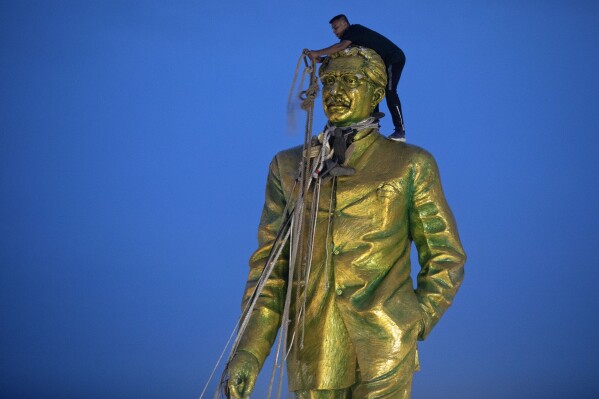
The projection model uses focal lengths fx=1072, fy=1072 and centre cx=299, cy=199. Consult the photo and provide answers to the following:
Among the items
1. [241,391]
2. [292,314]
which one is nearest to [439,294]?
[292,314]

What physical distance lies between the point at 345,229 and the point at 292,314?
34cm

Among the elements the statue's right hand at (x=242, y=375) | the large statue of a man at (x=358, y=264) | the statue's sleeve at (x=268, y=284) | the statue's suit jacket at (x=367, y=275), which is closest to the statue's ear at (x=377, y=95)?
the large statue of a man at (x=358, y=264)

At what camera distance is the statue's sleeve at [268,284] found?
358 cm

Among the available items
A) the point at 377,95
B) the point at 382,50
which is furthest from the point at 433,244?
the point at 382,50

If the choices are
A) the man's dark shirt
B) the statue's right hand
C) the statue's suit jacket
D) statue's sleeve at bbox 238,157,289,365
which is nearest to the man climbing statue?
the man's dark shirt

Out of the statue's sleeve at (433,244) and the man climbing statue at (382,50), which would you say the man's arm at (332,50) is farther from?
the statue's sleeve at (433,244)

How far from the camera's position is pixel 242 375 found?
3473 mm

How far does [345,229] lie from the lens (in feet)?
11.6

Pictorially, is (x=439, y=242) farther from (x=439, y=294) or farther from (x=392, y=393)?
(x=392, y=393)

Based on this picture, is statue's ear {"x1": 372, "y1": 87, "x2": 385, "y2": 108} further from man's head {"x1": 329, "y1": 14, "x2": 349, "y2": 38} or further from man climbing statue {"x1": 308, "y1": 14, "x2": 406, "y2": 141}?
man's head {"x1": 329, "y1": 14, "x2": 349, "y2": 38}

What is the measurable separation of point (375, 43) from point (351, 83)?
186 millimetres

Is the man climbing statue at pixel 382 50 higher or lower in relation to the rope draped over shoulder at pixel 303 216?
higher

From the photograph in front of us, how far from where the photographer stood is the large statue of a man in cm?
342

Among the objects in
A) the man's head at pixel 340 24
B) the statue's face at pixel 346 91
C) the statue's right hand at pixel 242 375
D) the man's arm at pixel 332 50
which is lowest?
the statue's right hand at pixel 242 375
